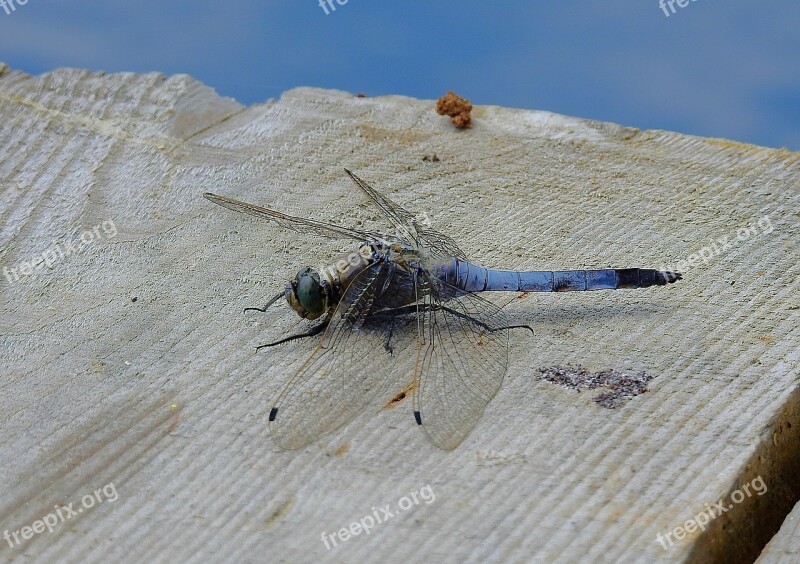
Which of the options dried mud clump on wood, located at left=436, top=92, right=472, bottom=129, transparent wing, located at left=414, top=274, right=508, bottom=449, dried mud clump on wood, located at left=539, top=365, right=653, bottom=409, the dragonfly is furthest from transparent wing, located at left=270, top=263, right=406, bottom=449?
dried mud clump on wood, located at left=436, top=92, right=472, bottom=129

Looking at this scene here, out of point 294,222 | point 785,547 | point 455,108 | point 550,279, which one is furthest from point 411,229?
point 785,547

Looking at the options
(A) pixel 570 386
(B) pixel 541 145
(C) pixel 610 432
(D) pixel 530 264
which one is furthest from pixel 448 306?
(B) pixel 541 145

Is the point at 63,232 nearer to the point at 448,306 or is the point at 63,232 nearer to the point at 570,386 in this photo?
the point at 448,306

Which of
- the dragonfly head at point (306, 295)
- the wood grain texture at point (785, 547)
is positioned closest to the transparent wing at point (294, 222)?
the dragonfly head at point (306, 295)

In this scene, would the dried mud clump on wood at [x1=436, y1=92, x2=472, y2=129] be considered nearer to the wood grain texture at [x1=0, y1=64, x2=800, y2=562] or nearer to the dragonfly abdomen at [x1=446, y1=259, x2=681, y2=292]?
A: the wood grain texture at [x1=0, y1=64, x2=800, y2=562]

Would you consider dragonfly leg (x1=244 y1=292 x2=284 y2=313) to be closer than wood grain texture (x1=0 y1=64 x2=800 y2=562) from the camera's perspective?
No

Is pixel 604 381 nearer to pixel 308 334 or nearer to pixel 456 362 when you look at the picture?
pixel 456 362

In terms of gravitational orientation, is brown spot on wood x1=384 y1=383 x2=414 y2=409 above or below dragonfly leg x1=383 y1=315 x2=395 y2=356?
below
